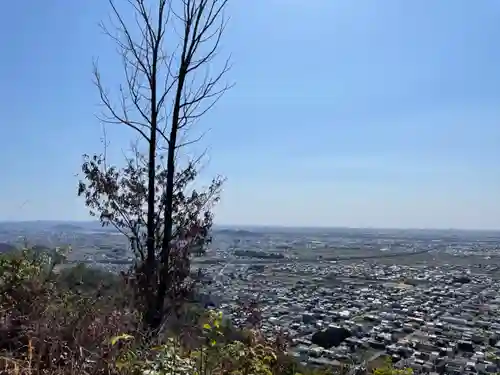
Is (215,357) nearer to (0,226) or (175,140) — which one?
(175,140)

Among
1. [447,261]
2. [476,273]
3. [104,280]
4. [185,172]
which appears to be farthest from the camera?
[447,261]

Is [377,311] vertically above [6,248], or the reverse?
[6,248]

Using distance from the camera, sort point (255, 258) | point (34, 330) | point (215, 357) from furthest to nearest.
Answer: point (255, 258) → point (34, 330) → point (215, 357)

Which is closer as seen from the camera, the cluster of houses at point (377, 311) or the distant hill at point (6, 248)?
the distant hill at point (6, 248)

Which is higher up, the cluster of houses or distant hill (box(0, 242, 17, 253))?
distant hill (box(0, 242, 17, 253))

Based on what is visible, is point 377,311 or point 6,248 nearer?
point 6,248

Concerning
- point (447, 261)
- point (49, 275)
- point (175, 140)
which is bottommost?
point (447, 261)

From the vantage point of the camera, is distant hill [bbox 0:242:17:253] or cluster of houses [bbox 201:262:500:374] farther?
cluster of houses [bbox 201:262:500:374]

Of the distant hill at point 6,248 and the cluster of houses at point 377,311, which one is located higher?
the distant hill at point 6,248

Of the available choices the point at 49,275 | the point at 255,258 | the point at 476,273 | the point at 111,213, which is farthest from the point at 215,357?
the point at 476,273

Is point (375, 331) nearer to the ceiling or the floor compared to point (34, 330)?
nearer to the floor

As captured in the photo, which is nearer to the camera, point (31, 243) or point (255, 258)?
point (31, 243)
